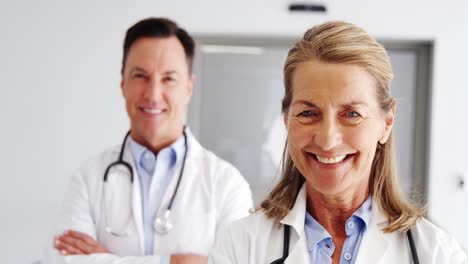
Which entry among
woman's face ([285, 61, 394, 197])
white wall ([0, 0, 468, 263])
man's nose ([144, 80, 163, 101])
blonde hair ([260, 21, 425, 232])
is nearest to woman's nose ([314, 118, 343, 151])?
woman's face ([285, 61, 394, 197])

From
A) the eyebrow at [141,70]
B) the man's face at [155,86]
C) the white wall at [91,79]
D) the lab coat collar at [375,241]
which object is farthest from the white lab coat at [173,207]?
the white wall at [91,79]

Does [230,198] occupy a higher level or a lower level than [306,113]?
lower

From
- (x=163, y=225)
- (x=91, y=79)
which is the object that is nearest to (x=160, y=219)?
(x=163, y=225)

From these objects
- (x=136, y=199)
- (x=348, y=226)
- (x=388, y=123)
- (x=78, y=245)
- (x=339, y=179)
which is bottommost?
(x=78, y=245)

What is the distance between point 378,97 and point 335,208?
0.84 feet

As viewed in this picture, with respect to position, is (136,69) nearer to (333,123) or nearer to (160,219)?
(160,219)

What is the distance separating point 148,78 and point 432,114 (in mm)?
2408

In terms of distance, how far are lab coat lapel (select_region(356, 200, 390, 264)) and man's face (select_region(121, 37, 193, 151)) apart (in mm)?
874

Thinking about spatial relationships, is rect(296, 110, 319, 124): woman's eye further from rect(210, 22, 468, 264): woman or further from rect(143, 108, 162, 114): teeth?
rect(143, 108, 162, 114): teeth

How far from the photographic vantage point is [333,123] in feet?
3.76

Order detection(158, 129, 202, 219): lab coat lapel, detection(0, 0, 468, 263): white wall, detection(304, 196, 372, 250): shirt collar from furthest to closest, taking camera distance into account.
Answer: detection(0, 0, 468, 263): white wall
detection(158, 129, 202, 219): lab coat lapel
detection(304, 196, 372, 250): shirt collar

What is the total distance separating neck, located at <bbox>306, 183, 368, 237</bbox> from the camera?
125 cm

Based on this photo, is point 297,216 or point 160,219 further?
point 160,219

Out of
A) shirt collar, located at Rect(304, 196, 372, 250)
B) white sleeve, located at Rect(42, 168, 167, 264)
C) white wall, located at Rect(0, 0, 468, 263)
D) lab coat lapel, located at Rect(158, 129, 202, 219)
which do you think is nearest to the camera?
shirt collar, located at Rect(304, 196, 372, 250)
